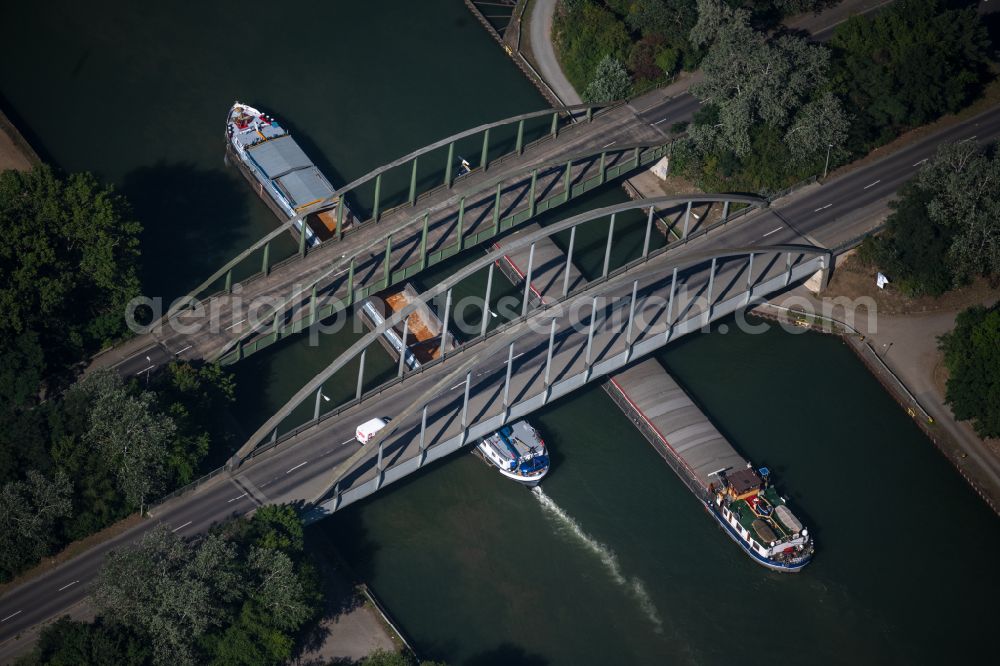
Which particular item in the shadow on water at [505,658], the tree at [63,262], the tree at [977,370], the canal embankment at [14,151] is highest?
the canal embankment at [14,151]

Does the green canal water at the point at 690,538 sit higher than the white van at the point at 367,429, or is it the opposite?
Answer: the white van at the point at 367,429

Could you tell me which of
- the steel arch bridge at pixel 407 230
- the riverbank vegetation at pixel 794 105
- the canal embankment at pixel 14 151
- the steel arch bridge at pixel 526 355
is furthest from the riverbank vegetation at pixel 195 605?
the riverbank vegetation at pixel 794 105

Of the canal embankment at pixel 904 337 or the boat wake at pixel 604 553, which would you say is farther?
the canal embankment at pixel 904 337

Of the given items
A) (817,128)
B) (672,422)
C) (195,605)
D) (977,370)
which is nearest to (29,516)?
(195,605)

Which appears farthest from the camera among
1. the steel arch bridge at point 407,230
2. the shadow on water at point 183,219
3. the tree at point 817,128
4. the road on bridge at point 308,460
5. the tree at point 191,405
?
the tree at point 817,128

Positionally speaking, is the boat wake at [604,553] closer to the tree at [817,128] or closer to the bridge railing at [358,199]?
the bridge railing at [358,199]

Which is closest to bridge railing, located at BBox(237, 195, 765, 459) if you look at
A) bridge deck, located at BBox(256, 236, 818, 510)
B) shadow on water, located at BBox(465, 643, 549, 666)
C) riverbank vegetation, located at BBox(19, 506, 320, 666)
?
bridge deck, located at BBox(256, 236, 818, 510)

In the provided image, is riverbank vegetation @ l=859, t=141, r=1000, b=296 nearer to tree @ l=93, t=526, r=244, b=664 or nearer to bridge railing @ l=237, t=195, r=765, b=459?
bridge railing @ l=237, t=195, r=765, b=459
